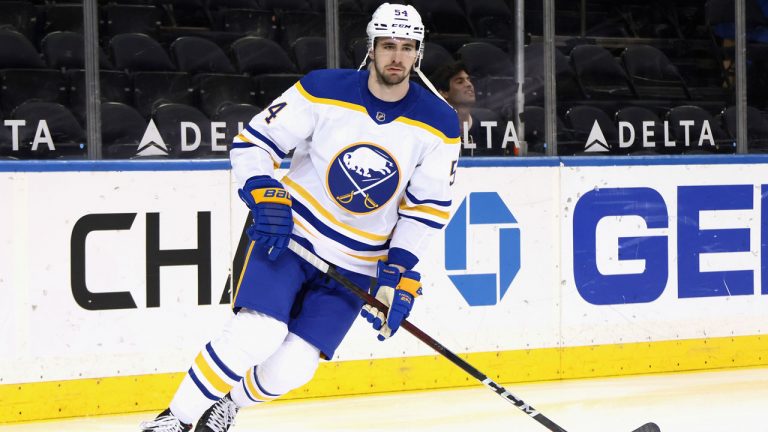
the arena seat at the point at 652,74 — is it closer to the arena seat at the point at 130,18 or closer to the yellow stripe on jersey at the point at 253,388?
the arena seat at the point at 130,18

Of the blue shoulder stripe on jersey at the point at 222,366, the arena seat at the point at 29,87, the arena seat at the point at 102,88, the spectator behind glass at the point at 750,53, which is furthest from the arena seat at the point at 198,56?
the spectator behind glass at the point at 750,53

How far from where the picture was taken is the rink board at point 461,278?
4.19m

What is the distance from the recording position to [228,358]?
3051mm

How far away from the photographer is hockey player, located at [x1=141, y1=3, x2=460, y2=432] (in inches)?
121

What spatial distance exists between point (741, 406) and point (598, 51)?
1.67m

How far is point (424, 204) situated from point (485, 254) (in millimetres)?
1653

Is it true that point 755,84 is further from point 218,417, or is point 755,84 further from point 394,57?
point 218,417

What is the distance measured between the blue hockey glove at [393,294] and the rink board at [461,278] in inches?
48.7

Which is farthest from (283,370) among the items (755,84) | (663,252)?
(755,84)

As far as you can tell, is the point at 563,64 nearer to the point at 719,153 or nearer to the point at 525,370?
the point at 719,153

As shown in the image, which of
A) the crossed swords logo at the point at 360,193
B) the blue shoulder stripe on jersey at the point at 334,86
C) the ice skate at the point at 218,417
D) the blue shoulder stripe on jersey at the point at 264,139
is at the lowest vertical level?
the ice skate at the point at 218,417

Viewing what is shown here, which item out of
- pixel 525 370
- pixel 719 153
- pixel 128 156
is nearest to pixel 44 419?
pixel 128 156

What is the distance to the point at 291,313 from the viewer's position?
3217 millimetres

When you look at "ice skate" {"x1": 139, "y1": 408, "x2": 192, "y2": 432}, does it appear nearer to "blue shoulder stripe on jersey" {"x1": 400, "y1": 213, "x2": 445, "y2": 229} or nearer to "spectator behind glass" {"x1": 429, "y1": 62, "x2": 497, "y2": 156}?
"blue shoulder stripe on jersey" {"x1": 400, "y1": 213, "x2": 445, "y2": 229}
